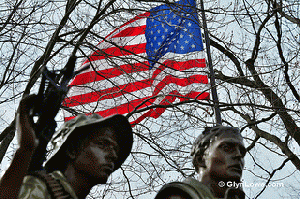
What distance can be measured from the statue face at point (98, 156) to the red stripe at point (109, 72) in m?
4.37

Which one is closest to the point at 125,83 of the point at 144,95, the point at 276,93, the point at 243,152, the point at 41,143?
the point at 144,95

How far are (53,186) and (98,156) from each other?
1.43ft

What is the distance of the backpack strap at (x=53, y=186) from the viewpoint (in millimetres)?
3092

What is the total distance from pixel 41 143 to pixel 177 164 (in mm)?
4952

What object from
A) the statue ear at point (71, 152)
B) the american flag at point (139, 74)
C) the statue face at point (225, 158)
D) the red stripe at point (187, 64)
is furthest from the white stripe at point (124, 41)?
the statue ear at point (71, 152)

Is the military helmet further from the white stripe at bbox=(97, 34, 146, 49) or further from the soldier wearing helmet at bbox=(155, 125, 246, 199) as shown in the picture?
the white stripe at bbox=(97, 34, 146, 49)

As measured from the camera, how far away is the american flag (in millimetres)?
7875

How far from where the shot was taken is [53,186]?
3115mm

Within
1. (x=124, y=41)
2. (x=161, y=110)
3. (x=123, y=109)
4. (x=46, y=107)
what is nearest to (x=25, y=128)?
(x=46, y=107)

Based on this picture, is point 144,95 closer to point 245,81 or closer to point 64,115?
point 64,115

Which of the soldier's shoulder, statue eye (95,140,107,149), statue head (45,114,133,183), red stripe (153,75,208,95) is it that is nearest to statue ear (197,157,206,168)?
the soldier's shoulder

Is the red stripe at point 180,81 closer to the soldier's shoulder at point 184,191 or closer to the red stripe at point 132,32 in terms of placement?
the red stripe at point 132,32

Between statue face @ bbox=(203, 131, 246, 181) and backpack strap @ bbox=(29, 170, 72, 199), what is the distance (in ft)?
4.38

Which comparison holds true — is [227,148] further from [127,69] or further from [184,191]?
[127,69]
